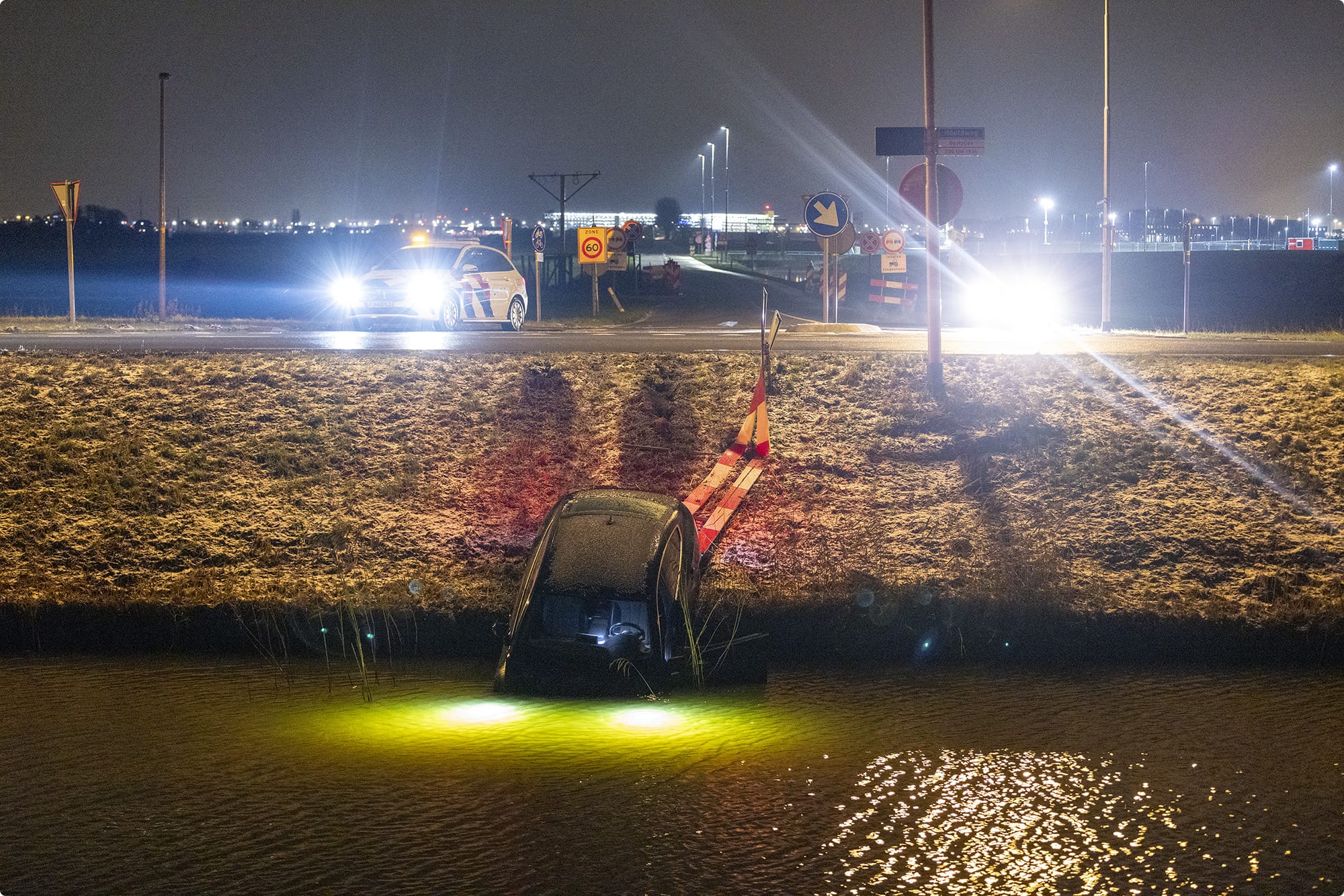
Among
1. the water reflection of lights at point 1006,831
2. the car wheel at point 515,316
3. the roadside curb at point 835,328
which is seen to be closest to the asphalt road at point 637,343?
the roadside curb at point 835,328

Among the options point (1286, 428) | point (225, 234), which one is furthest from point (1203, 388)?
point (225, 234)

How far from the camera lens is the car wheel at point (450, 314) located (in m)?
24.9

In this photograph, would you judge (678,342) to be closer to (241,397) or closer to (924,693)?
(241,397)

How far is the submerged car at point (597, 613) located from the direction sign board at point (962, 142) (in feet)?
25.0

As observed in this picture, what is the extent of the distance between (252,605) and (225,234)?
130025 mm

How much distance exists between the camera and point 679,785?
774 centimetres

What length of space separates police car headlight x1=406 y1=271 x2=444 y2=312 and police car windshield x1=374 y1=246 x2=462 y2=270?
230 millimetres

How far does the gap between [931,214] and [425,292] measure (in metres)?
11.9

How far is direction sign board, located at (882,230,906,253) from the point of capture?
38.2 m

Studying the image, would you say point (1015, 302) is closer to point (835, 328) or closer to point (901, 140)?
point (835, 328)

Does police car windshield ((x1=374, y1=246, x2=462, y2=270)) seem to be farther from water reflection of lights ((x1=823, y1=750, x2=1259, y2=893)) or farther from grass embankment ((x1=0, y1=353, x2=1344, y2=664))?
water reflection of lights ((x1=823, y1=750, x2=1259, y2=893))

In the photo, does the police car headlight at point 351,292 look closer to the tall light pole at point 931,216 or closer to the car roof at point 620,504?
the tall light pole at point 931,216

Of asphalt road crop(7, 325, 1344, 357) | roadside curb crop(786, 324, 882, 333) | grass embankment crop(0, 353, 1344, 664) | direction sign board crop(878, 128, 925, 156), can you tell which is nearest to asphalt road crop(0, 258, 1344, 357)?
asphalt road crop(7, 325, 1344, 357)

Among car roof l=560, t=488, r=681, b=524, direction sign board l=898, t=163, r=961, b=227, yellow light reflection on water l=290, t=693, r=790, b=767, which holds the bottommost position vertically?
yellow light reflection on water l=290, t=693, r=790, b=767
